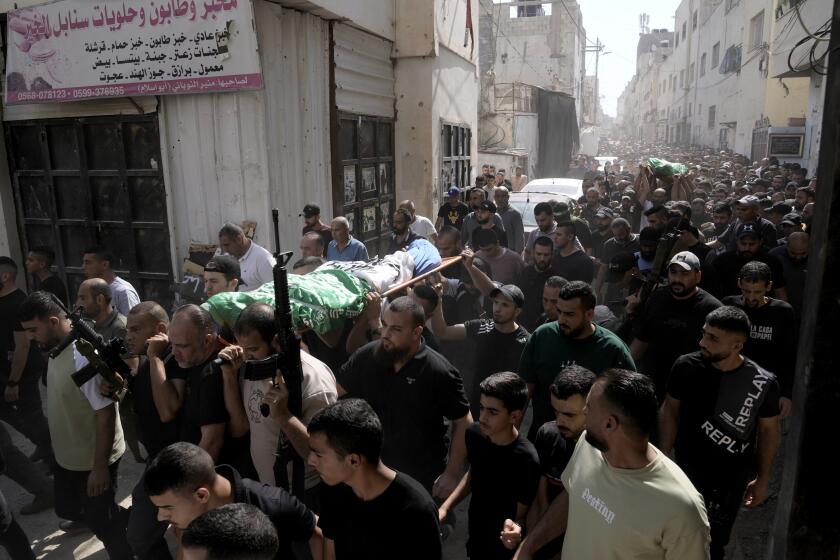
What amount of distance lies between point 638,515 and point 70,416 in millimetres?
3029

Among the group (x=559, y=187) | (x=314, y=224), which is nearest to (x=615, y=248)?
(x=314, y=224)

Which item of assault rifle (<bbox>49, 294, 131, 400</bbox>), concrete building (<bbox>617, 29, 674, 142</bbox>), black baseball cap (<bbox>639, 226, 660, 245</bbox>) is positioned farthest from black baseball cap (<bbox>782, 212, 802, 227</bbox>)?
concrete building (<bbox>617, 29, 674, 142</bbox>)

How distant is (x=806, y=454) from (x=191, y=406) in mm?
2575

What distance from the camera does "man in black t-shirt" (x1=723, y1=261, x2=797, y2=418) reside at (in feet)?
12.8

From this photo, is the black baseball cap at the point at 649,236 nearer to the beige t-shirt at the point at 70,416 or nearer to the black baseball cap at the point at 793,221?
the black baseball cap at the point at 793,221

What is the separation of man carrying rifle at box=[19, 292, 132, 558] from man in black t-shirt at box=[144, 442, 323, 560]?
1.28m

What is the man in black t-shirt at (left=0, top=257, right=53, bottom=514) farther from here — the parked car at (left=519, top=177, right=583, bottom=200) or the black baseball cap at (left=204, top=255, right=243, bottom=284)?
the parked car at (left=519, top=177, right=583, bottom=200)

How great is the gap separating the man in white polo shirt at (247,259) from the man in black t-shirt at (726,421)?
11.8 feet

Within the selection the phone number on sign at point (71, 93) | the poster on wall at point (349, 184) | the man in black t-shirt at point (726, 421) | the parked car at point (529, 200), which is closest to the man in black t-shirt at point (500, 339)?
the man in black t-shirt at point (726, 421)

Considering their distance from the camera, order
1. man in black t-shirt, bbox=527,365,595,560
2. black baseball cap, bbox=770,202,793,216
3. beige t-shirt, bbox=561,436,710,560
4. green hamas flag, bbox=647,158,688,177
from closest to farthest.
→ beige t-shirt, bbox=561,436,710,560 < man in black t-shirt, bbox=527,365,595,560 < black baseball cap, bbox=770,202,793,216 < green hamas flag, bbox=647,158,688,177

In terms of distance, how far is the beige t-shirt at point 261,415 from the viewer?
288 cm

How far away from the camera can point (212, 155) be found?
6367 millimetres

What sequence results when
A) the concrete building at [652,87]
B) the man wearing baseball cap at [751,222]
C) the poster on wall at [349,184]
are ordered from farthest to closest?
1. the concrete building at [652,87]
2. the poster on wall at [349,184]
3. the man wearing baseball cap at [751,222]

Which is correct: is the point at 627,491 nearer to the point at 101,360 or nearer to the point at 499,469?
the point at 499,469
